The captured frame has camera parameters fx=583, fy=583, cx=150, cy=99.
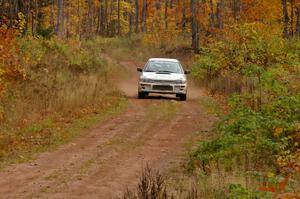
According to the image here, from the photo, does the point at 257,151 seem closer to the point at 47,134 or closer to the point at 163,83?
the point at 47,134

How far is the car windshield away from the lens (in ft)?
76.6

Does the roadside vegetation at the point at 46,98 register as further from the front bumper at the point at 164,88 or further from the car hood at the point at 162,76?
the car hood at the point at 162,76

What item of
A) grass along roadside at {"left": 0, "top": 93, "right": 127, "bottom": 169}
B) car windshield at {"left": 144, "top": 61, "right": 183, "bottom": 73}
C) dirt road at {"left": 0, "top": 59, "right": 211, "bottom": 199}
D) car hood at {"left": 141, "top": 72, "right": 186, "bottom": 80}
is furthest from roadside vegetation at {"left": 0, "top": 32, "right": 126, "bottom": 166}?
car windshield at {"left": 144, "top": 61, "right": 183, "bottom": 73}

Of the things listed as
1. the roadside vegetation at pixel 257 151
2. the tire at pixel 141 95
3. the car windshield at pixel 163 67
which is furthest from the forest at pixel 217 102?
the car windshield at pixel 163 67

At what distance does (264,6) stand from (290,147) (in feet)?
134

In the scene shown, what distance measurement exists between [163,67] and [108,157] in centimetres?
1257

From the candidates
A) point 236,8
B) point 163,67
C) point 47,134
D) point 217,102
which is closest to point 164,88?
A: point 163,67

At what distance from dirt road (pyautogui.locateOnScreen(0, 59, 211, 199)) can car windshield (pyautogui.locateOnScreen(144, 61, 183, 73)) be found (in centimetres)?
445

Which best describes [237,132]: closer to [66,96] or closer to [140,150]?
[140,150]

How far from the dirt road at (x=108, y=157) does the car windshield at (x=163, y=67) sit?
14.6 ft

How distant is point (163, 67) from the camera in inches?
928

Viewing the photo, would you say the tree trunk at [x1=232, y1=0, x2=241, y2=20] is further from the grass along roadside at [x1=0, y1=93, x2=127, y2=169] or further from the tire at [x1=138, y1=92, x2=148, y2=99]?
the grass along roadside at [x1=0, y1=93, x2=127, y2=169]

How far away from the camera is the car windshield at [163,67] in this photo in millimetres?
23359

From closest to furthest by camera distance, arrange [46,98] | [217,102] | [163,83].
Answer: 1. [46,98]
2. [217,102]
3. [163,83]
